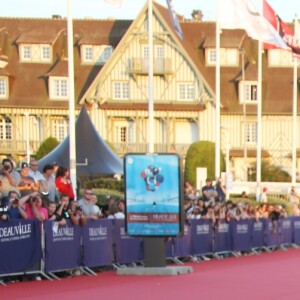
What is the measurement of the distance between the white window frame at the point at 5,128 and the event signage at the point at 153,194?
186ft

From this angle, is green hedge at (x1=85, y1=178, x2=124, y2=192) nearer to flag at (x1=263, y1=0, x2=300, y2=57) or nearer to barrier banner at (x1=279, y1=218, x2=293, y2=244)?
flag at (x1=263, y1=0, x2=300, y2=57)

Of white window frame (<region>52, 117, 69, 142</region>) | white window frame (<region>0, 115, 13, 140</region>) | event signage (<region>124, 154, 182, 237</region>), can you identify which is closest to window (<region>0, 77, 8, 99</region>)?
white window frame (<region>0, 115, 13, 140</region>)

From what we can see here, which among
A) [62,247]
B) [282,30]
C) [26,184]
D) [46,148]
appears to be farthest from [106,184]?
[62,247]

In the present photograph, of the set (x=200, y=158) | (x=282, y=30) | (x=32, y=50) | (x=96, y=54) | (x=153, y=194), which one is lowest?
(x=200, y=158)

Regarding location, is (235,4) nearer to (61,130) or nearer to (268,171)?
(268,171)

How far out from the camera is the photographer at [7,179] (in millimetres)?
21344

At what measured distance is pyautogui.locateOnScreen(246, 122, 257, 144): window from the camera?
8038cm

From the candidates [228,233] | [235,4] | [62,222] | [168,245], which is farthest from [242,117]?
[62,222]

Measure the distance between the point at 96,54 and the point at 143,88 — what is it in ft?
14.2

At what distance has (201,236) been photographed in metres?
29.0

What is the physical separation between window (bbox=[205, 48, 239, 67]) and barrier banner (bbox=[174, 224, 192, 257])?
52536 millimetres

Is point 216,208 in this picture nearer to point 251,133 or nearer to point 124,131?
point 124,131

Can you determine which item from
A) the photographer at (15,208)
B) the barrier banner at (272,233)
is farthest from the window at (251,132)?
→ the photographer at (15,208)

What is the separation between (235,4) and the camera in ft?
120
